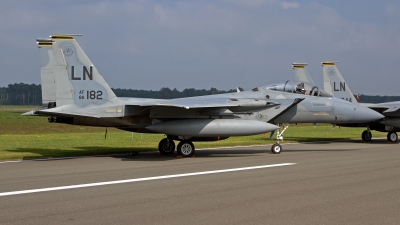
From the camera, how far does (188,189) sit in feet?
30.3

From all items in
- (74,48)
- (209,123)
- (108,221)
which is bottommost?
(108,221)

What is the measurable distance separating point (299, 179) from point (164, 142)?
7567 mm

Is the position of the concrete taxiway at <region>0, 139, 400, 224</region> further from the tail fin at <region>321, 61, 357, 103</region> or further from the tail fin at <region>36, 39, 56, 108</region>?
the tail fin at <region>321, 61, 357, 103</region>

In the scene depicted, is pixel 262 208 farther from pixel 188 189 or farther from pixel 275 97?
pixel 275 97

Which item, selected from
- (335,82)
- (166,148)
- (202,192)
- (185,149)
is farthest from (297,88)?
(335,82)

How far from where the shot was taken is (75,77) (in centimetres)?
1506

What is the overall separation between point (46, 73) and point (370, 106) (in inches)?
640

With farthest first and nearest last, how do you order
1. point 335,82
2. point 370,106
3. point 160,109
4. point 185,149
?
point 335,82, point 370,106, point 185,149, point 160,109

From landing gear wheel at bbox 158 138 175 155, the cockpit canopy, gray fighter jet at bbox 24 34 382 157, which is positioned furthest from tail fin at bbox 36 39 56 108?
the cockpit canopy

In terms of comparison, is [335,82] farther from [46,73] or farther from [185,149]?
[46,73]

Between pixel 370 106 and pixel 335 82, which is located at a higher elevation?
pixel 335 82

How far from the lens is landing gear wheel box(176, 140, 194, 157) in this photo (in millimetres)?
15961

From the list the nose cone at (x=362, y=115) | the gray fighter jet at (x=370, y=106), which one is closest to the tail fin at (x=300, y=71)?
the gray fighter jet at (x=370, y=106)

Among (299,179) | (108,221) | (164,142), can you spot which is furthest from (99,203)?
(164,142)
